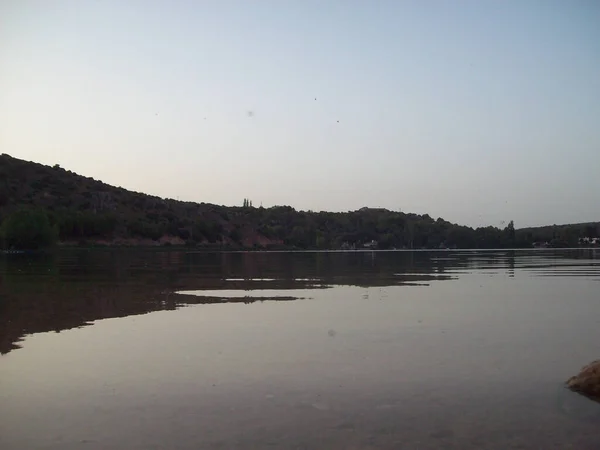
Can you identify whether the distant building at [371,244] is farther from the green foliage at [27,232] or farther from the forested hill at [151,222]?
the green foliage at [27,232]

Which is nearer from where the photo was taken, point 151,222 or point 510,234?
point 151,222

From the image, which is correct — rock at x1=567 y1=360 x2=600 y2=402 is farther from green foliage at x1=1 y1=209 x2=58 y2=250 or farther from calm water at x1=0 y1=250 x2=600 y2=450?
green foliage at x1=1 y1=209 x2=58 y2=250

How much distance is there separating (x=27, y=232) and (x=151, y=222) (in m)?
57.1

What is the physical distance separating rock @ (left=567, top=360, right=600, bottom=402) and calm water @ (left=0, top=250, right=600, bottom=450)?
0.95 ft

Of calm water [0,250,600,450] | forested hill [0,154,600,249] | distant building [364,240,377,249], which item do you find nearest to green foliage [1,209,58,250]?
forested hill [0,154,600,249]

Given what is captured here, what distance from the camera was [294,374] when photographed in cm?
1035

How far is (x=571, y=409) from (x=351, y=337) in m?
6.07

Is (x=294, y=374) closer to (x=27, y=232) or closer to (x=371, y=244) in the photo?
(x=27, y=232)

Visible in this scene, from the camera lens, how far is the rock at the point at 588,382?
30.3ft

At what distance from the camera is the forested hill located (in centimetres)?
11044

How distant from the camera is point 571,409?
28.0 feet

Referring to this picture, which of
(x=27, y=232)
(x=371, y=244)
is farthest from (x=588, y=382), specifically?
(x=371, y=244)

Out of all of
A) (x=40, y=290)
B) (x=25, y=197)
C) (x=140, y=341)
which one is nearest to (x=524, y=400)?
(x=140, y=341)

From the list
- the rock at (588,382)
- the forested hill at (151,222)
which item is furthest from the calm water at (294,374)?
the forested hill at (151,222)
